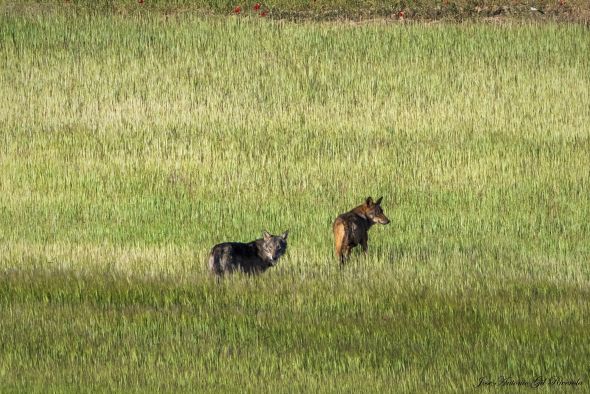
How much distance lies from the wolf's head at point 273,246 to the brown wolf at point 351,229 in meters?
0.82

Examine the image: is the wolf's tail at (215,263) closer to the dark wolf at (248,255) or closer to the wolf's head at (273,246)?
the dark wolf at (248,255)

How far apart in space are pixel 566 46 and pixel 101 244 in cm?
→ 1602

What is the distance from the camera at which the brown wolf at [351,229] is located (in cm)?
1581

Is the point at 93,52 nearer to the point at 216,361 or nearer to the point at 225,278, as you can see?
→ the point at 225,278

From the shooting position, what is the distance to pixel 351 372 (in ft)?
35.6

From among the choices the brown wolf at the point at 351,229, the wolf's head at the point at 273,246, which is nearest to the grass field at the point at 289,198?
the brown wolf at the point at 351,229

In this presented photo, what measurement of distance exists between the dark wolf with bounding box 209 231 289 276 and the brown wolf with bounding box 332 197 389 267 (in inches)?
34.7

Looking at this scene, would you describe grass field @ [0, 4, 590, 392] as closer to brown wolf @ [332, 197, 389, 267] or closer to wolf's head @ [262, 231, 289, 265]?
brown wolf @ [332, 197, 389, 267]

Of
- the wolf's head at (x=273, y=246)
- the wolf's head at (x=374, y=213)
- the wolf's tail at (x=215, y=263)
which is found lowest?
the wolf's tail at (x=215, y=263)

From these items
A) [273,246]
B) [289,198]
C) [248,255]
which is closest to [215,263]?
[248,255]

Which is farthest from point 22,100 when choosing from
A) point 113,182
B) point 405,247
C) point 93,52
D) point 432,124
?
point 405,247

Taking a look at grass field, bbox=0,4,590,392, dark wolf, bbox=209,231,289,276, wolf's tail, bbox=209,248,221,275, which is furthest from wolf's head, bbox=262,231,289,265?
wolf's tail, bbox=209,248,221,275

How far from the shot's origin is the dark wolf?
14.5 metres

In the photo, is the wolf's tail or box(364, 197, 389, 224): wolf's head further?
box(364, 197, 389, 224): wolf's head
